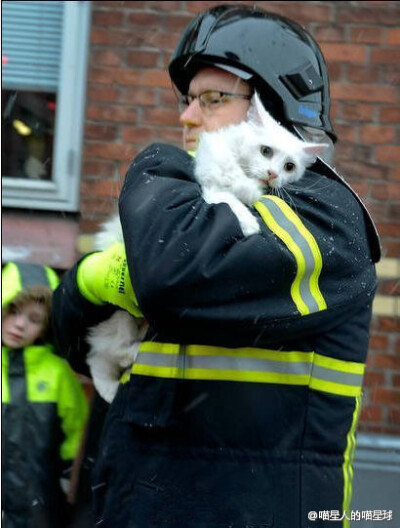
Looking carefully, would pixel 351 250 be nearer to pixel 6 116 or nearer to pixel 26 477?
pixel 26 477

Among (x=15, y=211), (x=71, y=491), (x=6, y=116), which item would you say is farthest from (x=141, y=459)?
(x=6, y=116)

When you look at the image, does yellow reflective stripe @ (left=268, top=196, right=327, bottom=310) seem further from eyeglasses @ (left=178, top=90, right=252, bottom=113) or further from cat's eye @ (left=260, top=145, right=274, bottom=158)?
eyeglasses @ (left=178, top=90, right=252, bottom=113)

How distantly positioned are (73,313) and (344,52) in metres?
2.60

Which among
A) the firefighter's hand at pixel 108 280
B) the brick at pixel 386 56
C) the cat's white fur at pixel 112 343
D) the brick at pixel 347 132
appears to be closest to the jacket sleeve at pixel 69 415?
the cat's white fur at pixel 112 343

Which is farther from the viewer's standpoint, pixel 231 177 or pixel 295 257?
pixel 231 177

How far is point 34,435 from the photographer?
3.03m

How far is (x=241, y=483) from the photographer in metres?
1.82

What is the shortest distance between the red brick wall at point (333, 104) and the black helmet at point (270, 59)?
1.98m

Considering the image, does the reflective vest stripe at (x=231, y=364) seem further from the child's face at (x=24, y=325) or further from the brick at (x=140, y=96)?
the brick at (x=140, y=96)

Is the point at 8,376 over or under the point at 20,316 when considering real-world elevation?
under

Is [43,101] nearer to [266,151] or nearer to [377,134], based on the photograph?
[377,134]

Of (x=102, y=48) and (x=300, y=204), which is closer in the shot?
(x=300, y=204)

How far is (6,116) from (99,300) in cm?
262

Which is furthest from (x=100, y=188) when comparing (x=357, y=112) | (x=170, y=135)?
(x=357, y=112)
